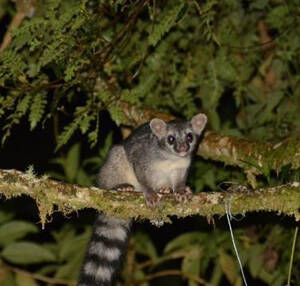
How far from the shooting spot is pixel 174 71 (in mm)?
7449

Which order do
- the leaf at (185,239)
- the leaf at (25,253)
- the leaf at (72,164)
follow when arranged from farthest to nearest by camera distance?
the leaf at (72,164) → the leaf at (185,239) → the leaf at (25,253)

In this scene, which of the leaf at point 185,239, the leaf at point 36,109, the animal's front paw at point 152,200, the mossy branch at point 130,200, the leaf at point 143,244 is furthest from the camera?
the leaf at point 143,244

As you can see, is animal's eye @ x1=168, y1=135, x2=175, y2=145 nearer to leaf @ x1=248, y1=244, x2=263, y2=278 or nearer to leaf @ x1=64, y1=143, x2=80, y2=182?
leaf @ x1=64, y1=143, x2=80, y2=182

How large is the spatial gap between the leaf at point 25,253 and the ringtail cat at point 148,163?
2.49ft

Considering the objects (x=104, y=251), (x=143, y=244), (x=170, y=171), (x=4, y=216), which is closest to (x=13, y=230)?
(x=4, y=216)

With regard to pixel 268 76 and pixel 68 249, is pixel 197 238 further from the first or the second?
pixel 268 76

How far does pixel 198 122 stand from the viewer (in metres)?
6.68

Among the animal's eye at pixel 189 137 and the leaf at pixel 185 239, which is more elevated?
the animal's eye at pixel 189 137

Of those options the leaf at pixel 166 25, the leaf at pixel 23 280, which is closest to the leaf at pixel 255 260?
the leaf at pixel 23 280

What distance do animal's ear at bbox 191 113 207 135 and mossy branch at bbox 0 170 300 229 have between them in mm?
1619

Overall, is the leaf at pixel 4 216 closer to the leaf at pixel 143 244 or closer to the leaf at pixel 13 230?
the leaf at pixel 13 230

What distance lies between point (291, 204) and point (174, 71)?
300 centimetres

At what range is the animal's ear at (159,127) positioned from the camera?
6466 mm

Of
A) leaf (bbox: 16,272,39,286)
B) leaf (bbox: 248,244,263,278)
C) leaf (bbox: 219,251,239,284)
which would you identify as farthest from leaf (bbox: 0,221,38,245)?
leaf (bbox: 248,244,263,278)
